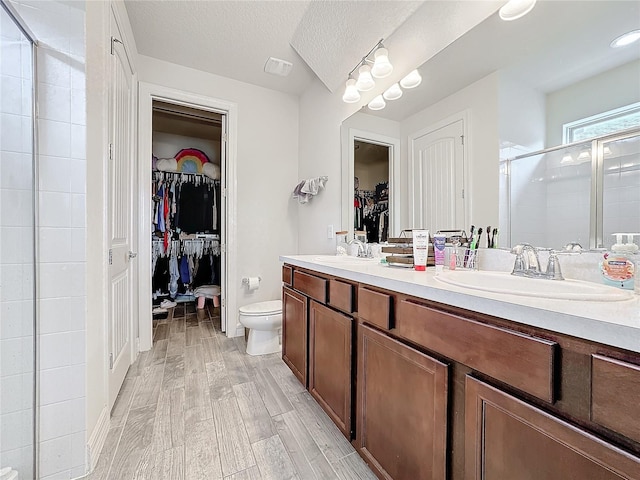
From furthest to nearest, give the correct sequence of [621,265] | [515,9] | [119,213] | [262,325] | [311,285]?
[262,325] < [119,213] < [311,285] < [515,9] < [621,265]

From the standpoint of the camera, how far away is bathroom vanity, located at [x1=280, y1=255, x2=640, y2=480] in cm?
47

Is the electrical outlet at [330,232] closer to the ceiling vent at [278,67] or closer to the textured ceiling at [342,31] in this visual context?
the textured ceiling at [342,31]

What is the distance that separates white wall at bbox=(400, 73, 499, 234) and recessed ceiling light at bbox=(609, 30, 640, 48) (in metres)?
0.37

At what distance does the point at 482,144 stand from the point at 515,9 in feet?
1.69

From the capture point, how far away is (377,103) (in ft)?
6.30

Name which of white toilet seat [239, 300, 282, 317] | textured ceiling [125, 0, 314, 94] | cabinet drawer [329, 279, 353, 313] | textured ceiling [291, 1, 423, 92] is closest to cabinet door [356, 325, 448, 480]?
cabinet drawer [329, 279, 353, 313]

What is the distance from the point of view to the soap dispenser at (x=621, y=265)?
77 centimetres

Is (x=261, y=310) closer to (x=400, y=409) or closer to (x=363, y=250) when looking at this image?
(x=363, y=250)

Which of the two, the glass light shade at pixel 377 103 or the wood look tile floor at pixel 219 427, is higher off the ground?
the glass light shade at pixel 377 103

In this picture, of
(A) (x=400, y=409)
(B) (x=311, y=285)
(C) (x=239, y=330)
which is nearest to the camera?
(A) (x=400, y=409)

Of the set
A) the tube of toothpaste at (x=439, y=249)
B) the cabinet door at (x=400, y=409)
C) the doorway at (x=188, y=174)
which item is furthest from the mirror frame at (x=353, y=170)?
the doorway at (x=188, y=174)

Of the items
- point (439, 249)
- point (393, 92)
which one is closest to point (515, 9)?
point (393, 92)

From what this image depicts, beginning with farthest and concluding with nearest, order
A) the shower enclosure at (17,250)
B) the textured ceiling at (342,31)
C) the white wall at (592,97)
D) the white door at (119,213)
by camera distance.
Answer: the textured ceiling at (342,31) < the white door at (119,213) < the shower enclosure at (17,250) < the white wall at (592,97)

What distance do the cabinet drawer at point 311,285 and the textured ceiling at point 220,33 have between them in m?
1.78
